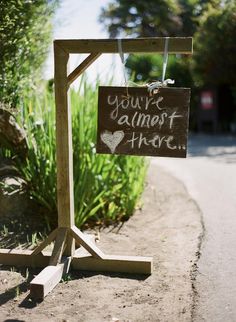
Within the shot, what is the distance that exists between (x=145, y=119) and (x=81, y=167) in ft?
4.96

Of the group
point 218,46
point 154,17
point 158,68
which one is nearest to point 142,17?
point 154,17

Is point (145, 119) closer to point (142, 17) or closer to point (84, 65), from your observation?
point (84, 65)

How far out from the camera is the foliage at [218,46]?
1741 cm

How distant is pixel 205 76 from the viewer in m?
18.9

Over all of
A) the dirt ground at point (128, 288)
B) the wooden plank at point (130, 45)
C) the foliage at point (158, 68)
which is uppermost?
the foliage at point (158, 68)

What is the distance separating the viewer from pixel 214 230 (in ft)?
17.2

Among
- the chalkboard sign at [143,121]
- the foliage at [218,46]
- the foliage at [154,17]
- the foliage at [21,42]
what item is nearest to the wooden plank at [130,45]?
the chalkboard sign at [143,121]

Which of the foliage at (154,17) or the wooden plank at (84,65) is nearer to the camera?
the wooden plank at (84,65)

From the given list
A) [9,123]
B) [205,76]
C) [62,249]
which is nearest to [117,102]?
[62,249]

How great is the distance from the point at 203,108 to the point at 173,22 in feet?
30.9

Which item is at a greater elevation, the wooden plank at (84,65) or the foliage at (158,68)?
the foliage at (158,68)

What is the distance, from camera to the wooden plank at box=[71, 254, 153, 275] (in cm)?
418

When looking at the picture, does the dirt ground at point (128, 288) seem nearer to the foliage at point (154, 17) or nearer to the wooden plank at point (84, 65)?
the wooden plank at point (84, 65)

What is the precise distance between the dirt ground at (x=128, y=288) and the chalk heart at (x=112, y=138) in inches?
40.6
